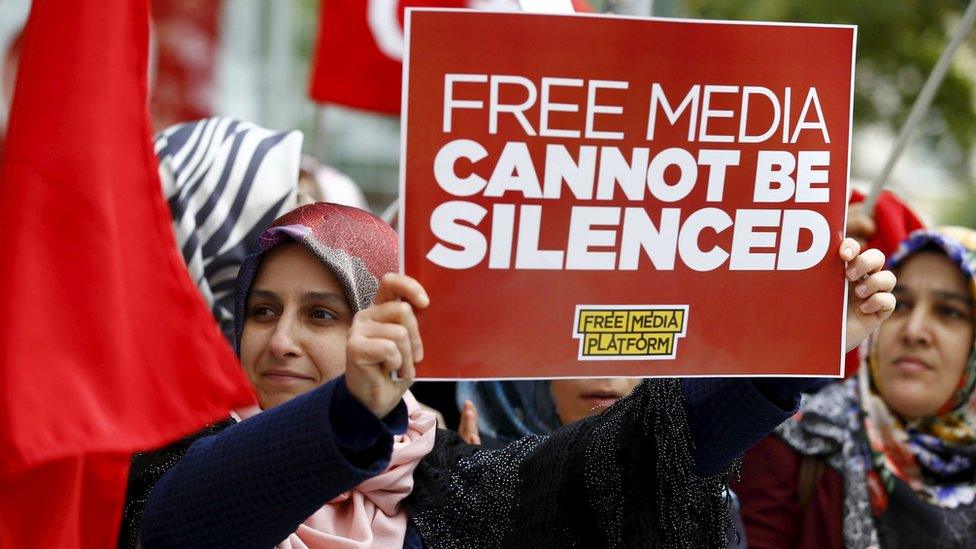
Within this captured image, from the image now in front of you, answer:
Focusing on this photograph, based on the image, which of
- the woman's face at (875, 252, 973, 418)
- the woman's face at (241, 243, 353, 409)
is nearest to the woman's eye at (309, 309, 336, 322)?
the woman's face at (241, 243, 353, 409)

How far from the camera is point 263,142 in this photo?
11.0ft

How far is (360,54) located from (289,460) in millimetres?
2750

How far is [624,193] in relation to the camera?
6.33 ft

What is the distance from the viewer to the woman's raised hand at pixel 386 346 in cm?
175

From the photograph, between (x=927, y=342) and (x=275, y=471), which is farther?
(x=927, y=342)

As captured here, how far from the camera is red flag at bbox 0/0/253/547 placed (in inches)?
74.9

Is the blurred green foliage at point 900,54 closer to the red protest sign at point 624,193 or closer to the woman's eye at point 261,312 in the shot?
the woman's eye at point 261,312

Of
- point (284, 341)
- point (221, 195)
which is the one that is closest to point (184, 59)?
point (221, 195)

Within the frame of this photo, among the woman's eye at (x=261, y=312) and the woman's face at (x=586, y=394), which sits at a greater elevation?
the woman's eye at (x=261, y=312)

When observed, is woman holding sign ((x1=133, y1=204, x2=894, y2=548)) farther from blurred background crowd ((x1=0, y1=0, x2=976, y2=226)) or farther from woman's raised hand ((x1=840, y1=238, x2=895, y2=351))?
blurred background crowd ((x1=0, y1=0, x2=976, y2=226))

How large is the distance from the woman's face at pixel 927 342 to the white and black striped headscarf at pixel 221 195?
1.57 metres

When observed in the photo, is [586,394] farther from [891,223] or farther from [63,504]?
[891,223]

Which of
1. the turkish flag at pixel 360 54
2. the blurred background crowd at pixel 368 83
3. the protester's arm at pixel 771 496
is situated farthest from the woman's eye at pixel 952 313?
the turkish flag at pixel 360 54

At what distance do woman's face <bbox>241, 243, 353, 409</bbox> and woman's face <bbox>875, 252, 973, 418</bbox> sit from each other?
1763 millimetres
